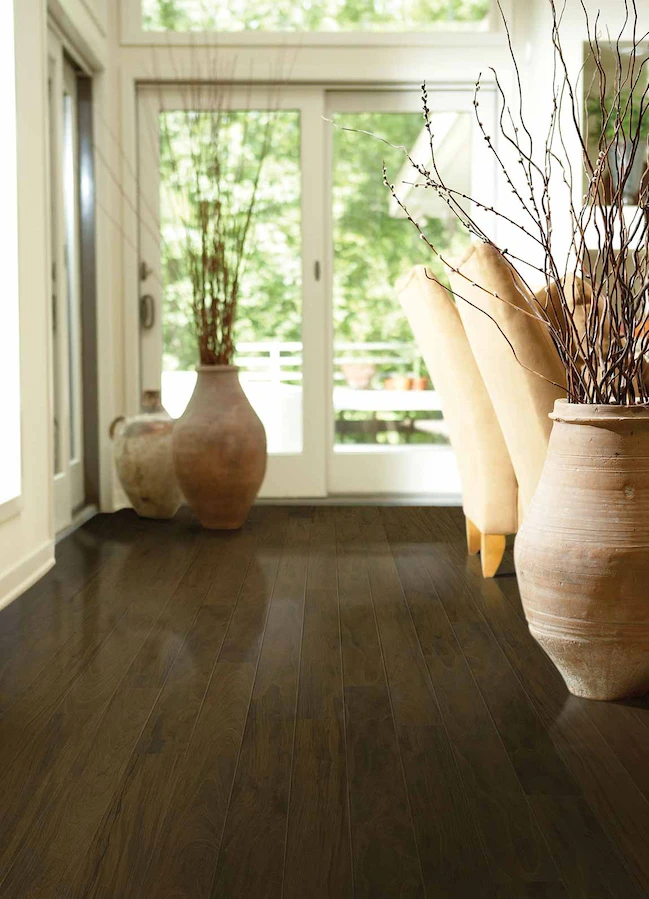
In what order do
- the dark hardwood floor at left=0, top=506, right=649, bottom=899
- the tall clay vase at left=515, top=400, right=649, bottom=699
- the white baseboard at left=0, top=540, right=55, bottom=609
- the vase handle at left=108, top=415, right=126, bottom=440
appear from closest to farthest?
the dark hardwood floor at left=0, top=506, right=649, bottom=899 < the tall clay vase at left=515, top=400, right=649, bottom=699 < the white baseboard at left=0, top=540, right=55, bottom=609 < the vase handle at left=108, top=415, right=126, bottom=440

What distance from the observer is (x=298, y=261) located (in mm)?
5059

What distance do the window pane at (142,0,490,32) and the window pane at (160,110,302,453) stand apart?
0.45 metres

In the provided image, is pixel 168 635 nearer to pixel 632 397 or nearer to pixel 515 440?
pixel 515 440

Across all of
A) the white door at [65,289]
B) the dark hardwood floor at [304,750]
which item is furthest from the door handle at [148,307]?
the dark hardwood floor at [304,750]

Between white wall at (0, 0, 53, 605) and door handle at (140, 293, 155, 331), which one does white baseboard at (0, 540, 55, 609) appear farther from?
door handle at (140, 293, 155, 331)

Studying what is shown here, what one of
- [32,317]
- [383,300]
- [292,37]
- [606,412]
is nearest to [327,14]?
[292,37]

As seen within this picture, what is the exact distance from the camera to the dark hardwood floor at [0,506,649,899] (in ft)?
4.44

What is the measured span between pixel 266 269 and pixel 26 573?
242 cm

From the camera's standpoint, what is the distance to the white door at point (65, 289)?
4.15 m

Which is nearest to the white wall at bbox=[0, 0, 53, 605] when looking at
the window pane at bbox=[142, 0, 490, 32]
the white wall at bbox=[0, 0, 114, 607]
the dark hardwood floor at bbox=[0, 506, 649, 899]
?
the white wall at bbox=[0, 0, 114, 607]

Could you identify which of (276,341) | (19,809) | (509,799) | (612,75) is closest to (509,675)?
(509,799)

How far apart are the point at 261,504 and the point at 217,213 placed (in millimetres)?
1488

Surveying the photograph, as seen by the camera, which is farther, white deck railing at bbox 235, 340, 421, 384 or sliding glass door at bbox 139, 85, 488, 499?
white deck railing at bbox 235, 340, 421, 384

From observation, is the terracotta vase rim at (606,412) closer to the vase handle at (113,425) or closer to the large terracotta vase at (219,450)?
the large terracotta vase at (219,450)
